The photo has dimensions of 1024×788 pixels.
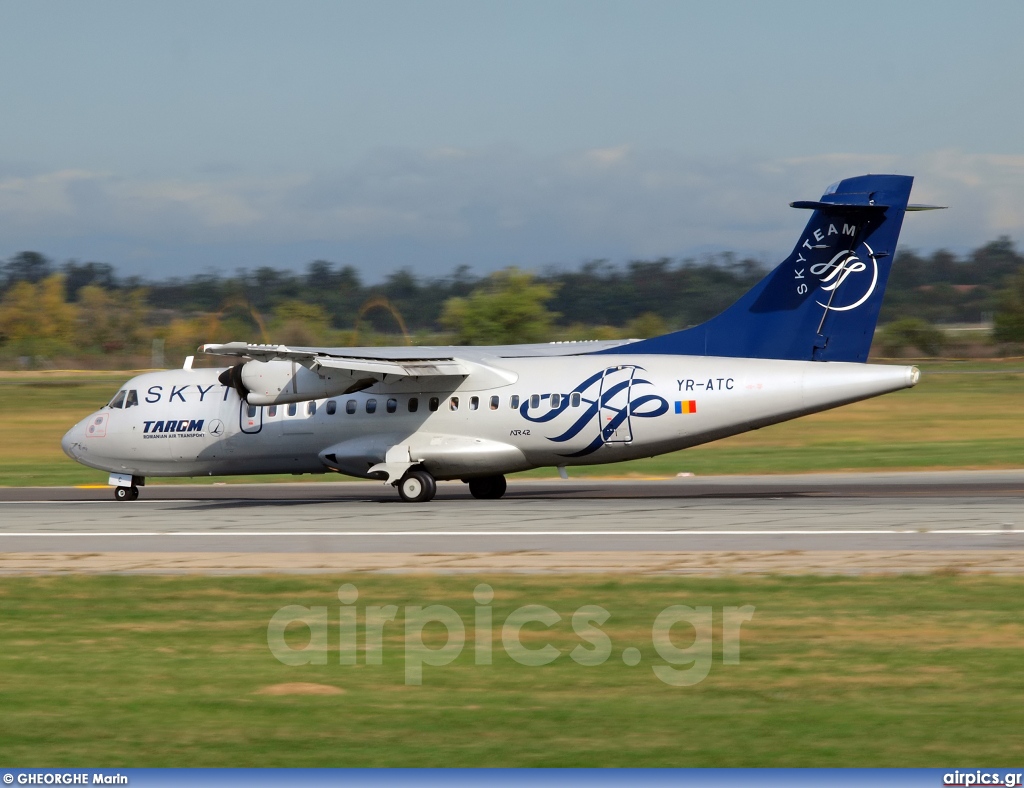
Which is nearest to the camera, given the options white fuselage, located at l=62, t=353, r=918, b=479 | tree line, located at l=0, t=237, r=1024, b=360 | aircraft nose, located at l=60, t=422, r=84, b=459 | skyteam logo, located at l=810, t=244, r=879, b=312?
white fuselage, located at l=62, t=353, r=918, b=479

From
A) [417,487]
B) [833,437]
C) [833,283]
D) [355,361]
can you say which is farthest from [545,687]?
[833,437]

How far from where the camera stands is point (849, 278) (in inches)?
995

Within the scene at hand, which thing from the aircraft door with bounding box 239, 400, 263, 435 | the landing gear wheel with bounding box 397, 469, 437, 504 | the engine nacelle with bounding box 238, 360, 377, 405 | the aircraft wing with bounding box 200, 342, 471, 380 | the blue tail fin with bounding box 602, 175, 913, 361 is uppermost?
the blue tail fin with bounding box 602, 175, 913, 361

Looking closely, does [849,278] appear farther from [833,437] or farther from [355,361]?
[833,437]

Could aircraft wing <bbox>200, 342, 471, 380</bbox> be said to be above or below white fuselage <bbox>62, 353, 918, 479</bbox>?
above

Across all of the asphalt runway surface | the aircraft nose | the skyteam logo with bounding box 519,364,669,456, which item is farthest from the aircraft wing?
the aircraft nose

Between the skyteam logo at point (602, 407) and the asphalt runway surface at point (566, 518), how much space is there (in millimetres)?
1534

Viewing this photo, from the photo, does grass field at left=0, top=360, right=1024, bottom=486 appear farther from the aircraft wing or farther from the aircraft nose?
the aircraft wing

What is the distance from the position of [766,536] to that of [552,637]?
8.13 metres

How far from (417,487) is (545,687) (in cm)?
1711

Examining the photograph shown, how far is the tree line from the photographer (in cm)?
9856

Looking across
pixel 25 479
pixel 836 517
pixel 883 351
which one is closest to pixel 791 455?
pixel 836 517

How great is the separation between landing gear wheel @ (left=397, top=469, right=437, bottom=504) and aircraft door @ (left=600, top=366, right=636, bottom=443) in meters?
4.23

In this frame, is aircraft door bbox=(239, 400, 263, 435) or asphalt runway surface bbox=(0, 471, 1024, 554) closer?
asphalt runway surface bbox=(0, 471, 1024, 554)
